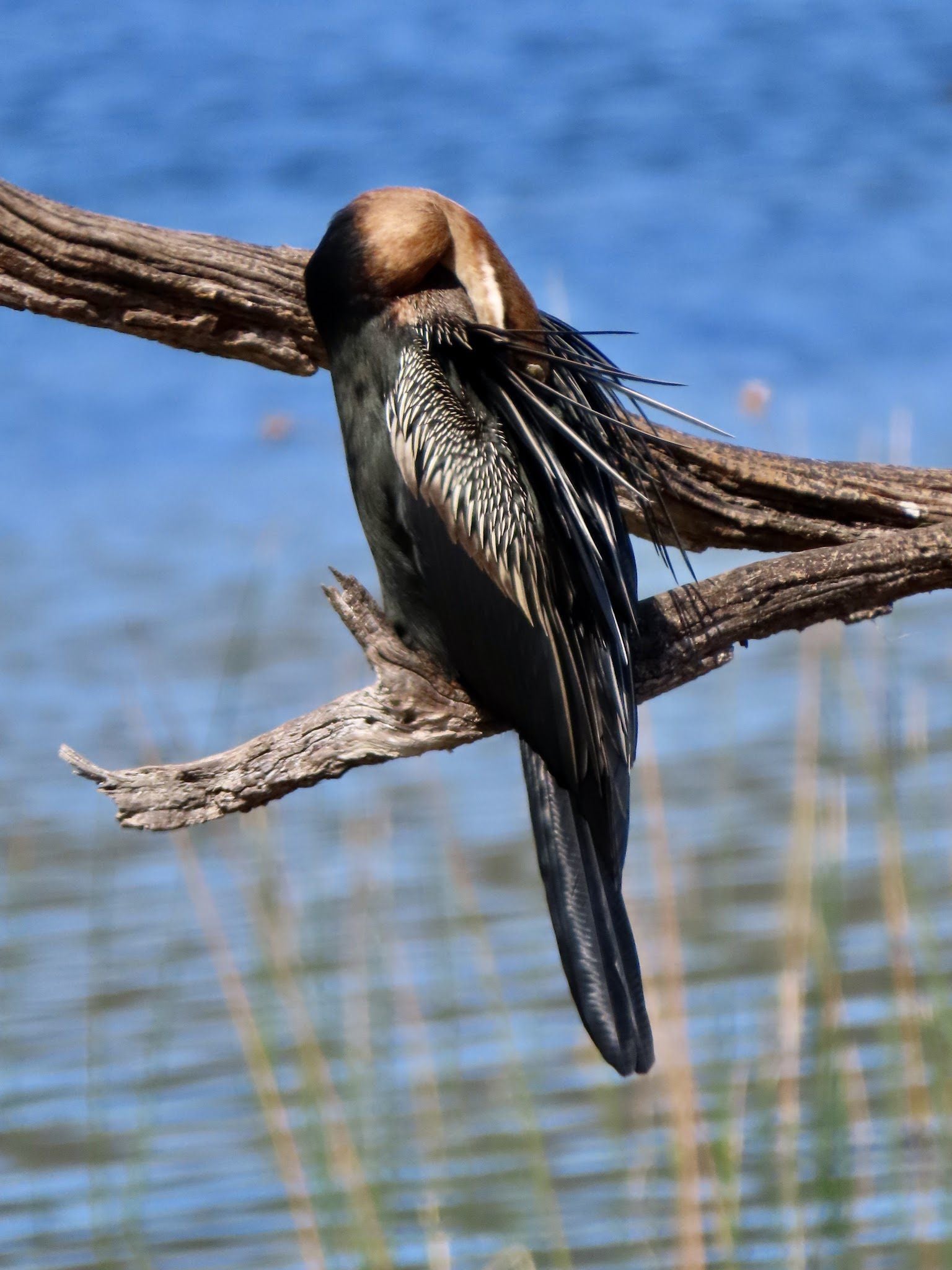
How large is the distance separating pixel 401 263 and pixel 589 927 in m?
0.93

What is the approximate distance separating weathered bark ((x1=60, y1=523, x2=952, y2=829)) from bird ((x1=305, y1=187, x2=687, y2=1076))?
0.21 ft

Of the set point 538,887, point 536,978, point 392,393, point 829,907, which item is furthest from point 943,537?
point 538,887

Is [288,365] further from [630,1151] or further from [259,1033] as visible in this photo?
[630,1151]

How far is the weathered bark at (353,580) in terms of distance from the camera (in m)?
2.24

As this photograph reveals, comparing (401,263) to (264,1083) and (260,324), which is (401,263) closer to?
(260,324)

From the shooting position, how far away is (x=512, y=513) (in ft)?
8.09

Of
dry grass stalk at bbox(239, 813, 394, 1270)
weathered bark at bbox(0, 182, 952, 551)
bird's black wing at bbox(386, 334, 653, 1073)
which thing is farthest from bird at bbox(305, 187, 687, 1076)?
dry grass stalk at bbox(239, 813, 394, 1270)

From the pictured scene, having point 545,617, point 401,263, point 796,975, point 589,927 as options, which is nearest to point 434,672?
point 545,617

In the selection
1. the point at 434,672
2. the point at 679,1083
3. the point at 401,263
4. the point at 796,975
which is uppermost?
the point at 401,263

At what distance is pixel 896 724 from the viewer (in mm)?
2404

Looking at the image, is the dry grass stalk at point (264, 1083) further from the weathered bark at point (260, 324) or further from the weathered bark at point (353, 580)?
the weathered bark at point (260, 324)

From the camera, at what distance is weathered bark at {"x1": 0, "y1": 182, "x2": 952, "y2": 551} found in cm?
257

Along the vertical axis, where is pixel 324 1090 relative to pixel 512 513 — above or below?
below

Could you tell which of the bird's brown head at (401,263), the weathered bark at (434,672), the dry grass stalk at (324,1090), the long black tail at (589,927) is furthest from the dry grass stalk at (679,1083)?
the bird's brown head at (401,263)
